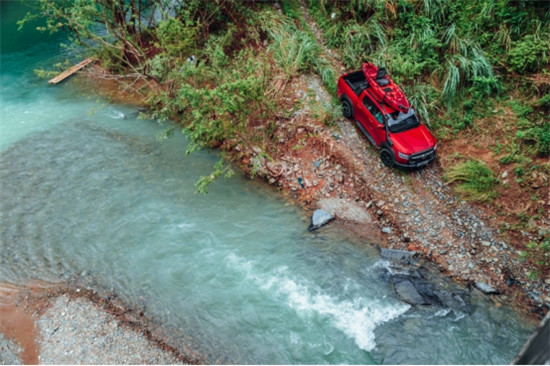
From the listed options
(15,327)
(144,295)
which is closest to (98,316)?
(144,295)

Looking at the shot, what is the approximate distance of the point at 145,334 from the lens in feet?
26.3

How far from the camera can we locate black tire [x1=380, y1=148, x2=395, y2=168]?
10109 millimetres

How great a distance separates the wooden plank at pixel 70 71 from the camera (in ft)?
52.1

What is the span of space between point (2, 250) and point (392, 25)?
1392 cm

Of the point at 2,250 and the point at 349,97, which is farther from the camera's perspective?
the point at 349,97

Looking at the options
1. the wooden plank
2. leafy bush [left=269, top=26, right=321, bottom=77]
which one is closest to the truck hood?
leafy bush [left=269, top=26, right=321, bottom=77]

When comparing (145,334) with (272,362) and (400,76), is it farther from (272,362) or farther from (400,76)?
(400,76)

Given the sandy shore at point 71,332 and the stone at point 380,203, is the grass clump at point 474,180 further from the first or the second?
the sandy shore at point 71,332

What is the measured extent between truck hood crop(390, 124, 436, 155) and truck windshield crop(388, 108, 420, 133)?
123 mm

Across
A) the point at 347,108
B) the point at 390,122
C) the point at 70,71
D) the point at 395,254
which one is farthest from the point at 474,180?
the point at 70,71

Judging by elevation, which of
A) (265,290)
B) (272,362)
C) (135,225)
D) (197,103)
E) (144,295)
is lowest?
(272,362)

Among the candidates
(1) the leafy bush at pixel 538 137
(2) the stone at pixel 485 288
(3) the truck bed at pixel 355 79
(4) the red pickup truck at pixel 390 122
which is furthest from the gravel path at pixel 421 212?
(1) the leafy bush at pixel 538 137

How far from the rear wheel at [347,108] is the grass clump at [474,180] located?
3408mm

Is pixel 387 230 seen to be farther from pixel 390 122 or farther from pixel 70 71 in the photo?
pixel 70 71
